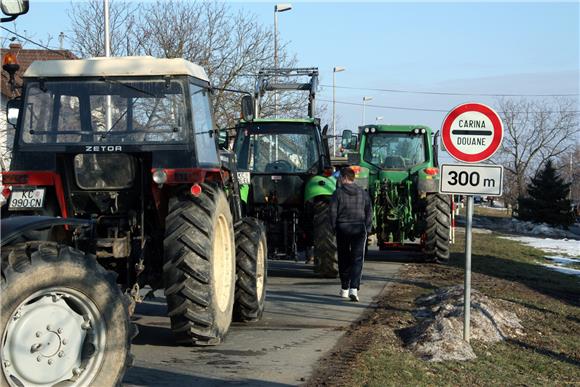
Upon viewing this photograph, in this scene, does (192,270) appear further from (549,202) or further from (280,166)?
(549,202)

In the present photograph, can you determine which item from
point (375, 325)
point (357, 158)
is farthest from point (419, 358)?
point (357, 158)

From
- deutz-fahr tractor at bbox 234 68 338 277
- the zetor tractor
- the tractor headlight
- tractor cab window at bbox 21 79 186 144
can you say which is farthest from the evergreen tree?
the tractor headlight

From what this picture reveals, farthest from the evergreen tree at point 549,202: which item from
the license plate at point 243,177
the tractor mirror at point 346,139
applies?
the license plate at point 243,177

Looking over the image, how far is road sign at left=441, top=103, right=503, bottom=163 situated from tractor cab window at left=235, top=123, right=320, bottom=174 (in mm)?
6075

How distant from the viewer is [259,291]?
980 cm

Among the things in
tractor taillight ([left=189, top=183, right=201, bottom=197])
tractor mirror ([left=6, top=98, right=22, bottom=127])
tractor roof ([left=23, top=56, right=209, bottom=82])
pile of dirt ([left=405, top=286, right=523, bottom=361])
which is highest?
tractor roof ([left=23, top=56, right=209, bottom=82])

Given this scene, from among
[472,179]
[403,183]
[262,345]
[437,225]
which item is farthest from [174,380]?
[403,183]

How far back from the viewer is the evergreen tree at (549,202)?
47.3m

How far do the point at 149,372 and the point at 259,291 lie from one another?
3021 mm

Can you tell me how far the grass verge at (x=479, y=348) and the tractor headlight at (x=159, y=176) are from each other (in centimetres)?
227

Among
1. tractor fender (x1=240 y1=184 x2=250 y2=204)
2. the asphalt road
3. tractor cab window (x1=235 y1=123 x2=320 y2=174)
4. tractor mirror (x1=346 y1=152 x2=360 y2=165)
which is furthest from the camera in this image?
tractor mirror (x1=346 y1=152 x2=360 y2=165)

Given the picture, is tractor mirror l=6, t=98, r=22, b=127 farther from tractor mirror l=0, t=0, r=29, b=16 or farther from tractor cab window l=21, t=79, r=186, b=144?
tractor mirror l=0, t=0, r=29, b=16

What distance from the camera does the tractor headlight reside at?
25.0 feet

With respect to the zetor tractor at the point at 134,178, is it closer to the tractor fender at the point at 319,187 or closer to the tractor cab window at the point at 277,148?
the tractor fender at the point at 319,187
